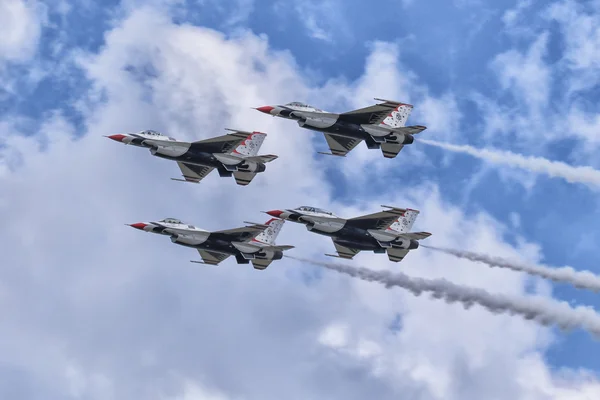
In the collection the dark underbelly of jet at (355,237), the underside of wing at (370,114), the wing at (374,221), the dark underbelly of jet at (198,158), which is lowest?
the dark underbelly of jet at (355,237)

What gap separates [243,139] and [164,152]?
8.63 m

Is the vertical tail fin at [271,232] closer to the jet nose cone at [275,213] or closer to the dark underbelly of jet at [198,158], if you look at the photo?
the jet nose cone at [275,213]

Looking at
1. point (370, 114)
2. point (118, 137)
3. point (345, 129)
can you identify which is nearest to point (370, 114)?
point (370, 114)

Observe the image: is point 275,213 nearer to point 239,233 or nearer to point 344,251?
point 239,233

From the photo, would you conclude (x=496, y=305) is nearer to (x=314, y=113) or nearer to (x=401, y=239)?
(x=401, y=239)

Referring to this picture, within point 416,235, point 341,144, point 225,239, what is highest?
point 341,144

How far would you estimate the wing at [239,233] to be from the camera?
522 ft

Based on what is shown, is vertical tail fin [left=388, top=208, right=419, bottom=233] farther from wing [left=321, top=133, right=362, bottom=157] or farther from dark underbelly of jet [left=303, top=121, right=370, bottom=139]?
wing [left=321, top=133, right=362, bottom=157]

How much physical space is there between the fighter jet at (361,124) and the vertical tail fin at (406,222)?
6.35 meters

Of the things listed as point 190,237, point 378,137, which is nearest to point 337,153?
point 378,137

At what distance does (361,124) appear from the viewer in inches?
6378

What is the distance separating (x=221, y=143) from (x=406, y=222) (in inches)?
796

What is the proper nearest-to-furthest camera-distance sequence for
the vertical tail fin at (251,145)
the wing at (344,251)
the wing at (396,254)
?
the wing at (396,254)
the wing at (344,251)
the vertical tail fin at (251,145)

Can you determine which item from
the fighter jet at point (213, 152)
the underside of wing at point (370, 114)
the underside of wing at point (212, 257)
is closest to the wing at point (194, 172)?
the fighter jet at point (213, 152)
